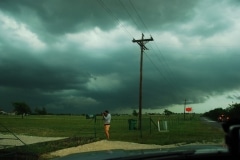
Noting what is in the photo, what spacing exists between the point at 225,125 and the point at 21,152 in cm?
1550

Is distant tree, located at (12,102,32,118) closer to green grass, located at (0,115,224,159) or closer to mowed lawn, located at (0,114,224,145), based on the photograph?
mowed lawn, located at (0,114,224,145)

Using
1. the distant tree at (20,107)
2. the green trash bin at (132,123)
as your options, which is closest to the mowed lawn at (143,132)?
the green trash bin at (132,123)

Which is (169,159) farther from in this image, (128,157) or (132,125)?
(132,125)

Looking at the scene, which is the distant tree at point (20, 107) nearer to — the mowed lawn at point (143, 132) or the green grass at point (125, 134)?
the mowed lawn at point (143, 132)

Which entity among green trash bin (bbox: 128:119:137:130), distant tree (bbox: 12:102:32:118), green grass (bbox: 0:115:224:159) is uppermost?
distant tree (bbox: 12:102:32:118)

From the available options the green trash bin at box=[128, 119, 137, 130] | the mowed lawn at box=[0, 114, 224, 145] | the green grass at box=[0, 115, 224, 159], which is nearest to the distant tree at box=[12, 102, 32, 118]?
the mowed lawn at box=[0, 114, 224, 145]

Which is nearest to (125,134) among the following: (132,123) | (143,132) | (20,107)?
(143,132)

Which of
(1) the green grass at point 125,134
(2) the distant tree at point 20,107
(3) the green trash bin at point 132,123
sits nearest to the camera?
(1) the green grass at point 125,134

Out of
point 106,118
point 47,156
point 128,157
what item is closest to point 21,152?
point 47,156

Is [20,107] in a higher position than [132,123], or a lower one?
higher

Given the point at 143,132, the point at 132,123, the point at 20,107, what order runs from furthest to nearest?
1. the point at 20,107
2. the point at 132,123
3. the point at 143,132

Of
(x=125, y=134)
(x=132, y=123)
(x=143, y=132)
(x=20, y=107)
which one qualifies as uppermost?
(x=20, y=107)

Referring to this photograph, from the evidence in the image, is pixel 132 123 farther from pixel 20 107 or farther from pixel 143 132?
pixel 20 107

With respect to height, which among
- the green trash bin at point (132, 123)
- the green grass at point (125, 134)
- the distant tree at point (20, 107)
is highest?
the distant tree at point (20, 107)
